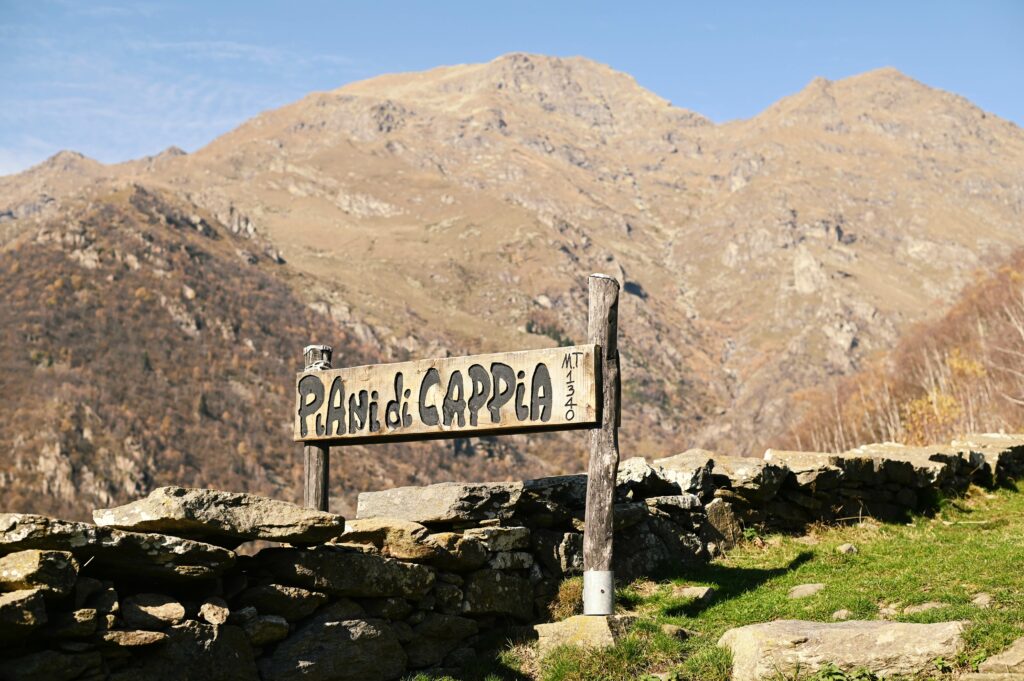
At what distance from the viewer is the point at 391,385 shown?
10953mm

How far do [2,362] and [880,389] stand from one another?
106 m

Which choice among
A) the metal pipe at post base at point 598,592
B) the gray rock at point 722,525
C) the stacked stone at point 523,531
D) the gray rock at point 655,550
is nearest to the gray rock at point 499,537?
the stacked stone at point 523,531

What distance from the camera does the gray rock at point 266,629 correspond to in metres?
7.30

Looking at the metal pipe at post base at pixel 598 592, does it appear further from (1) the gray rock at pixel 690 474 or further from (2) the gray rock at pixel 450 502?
(1) the gray rock at pixel 690 474

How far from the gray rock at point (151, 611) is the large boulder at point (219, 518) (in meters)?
0.62

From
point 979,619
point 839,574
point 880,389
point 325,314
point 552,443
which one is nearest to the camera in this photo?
point 979,619

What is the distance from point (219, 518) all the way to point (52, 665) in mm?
1657

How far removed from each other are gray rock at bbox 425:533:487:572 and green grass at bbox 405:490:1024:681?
2.97 feet

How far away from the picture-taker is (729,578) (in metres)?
11.1

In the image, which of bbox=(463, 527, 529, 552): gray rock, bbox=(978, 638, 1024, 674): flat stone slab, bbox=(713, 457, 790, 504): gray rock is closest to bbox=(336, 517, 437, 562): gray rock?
bbox=(463, 527, 529, 552): gray rock

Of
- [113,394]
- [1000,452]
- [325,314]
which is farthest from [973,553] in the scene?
[325,314]

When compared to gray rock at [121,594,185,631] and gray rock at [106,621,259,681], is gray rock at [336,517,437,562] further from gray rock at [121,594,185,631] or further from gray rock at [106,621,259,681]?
gray rock at [121,594,185,631]

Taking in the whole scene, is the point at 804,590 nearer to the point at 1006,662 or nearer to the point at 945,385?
the point at 1006,662

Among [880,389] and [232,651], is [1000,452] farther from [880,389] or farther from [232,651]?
[880,389]
